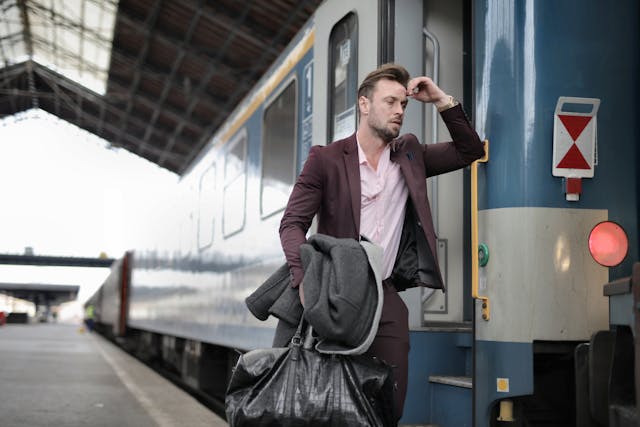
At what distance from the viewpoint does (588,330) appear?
3412 millimetres

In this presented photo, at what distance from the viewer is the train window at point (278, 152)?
5598mm

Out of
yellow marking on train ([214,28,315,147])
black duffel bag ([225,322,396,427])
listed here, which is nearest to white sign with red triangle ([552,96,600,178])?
black duffel bag ([225,322,396,427])

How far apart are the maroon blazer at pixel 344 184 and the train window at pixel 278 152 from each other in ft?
8.07

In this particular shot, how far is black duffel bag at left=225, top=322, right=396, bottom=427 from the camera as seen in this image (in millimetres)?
2461

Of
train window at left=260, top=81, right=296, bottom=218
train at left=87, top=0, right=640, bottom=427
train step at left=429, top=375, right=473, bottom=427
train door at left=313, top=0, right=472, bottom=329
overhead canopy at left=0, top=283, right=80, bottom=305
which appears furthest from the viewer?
overhead canopy at left=0, top=283, right=80, bottom=305

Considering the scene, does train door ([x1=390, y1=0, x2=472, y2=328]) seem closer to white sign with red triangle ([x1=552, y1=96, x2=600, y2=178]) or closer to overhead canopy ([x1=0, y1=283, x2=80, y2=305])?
white sign with red triangle ([x1=552, y1=96, x2=600, y2=178])

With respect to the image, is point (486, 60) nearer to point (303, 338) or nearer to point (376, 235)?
point (376, 235)

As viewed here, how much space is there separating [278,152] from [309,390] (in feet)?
11.8

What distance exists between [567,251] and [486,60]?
0.91 metres

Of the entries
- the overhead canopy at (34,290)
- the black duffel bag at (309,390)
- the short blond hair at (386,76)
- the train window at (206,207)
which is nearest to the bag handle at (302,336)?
the black duffel bag at (309,390)

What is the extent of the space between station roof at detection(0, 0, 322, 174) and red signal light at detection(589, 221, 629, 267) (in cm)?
1545

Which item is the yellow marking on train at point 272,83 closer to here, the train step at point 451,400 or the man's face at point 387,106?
the train step at point 451,400

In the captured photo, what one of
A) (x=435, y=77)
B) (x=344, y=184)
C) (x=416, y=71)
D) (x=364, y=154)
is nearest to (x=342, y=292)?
(x=344, y=184)

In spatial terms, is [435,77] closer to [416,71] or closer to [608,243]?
[416,71]
